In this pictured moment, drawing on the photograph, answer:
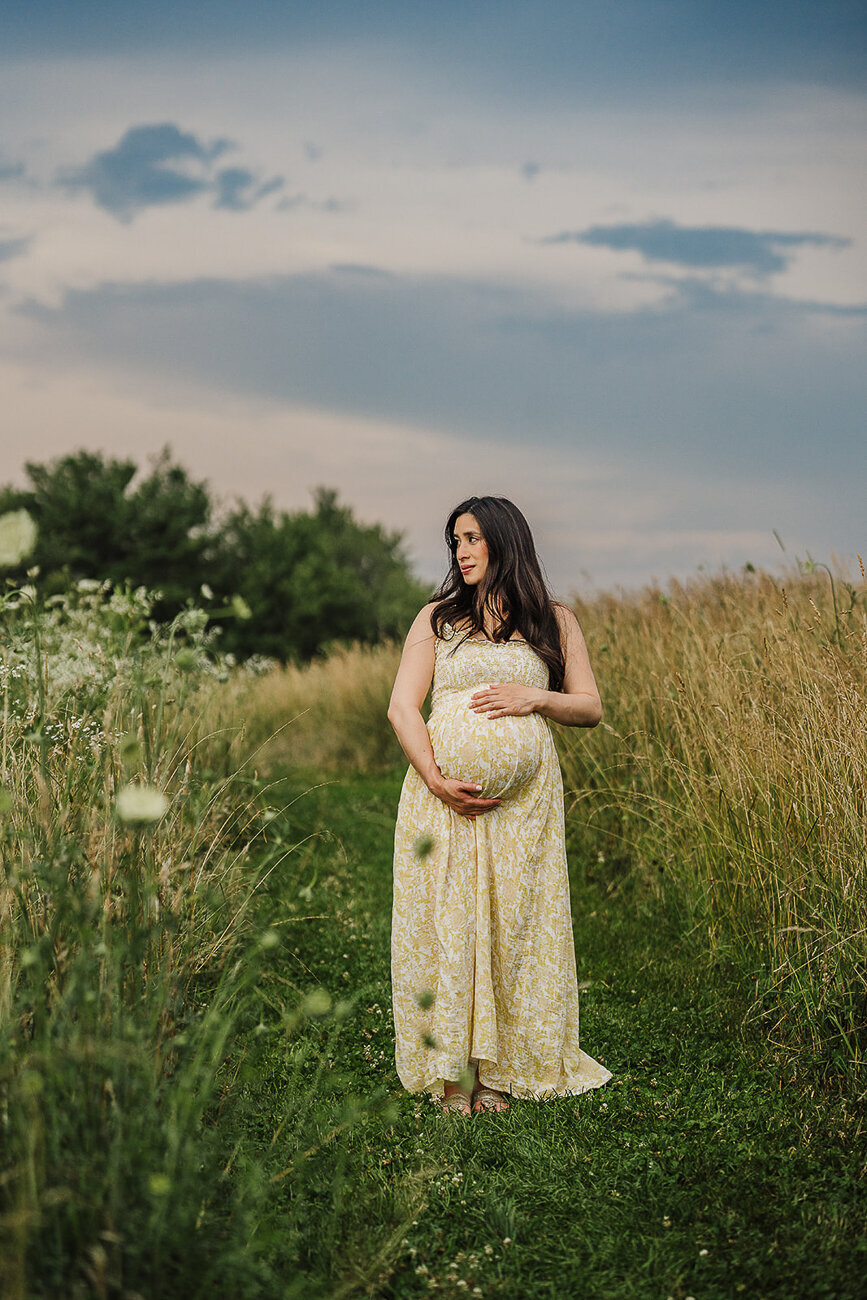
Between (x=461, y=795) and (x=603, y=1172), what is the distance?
1.23m

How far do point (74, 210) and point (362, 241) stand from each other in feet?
9.21

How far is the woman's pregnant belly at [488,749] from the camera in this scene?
3193 mm

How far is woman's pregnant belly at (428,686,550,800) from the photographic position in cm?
319

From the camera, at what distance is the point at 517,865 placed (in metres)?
3.29

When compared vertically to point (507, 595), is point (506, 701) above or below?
below

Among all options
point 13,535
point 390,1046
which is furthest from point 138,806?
point 390,1046

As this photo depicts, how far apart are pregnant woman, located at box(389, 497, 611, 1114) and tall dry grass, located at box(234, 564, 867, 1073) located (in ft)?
1.99

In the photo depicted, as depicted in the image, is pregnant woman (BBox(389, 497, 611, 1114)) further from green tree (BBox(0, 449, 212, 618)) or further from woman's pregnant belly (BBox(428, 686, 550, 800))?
green tree (BBox(0, 449, 212, 618))

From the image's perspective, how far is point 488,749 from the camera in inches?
125

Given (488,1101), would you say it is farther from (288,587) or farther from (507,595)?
(288,587)

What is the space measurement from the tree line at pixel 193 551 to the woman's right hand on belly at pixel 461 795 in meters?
22.5

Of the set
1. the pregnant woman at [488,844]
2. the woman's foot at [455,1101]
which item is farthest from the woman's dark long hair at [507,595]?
the woman's foot at [455,1101]

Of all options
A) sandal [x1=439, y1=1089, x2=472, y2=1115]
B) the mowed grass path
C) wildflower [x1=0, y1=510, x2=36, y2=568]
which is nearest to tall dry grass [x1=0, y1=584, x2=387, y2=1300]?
the mowed grass path

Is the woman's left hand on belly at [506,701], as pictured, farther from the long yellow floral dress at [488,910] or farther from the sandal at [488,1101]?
the sandal at [488,1101]
